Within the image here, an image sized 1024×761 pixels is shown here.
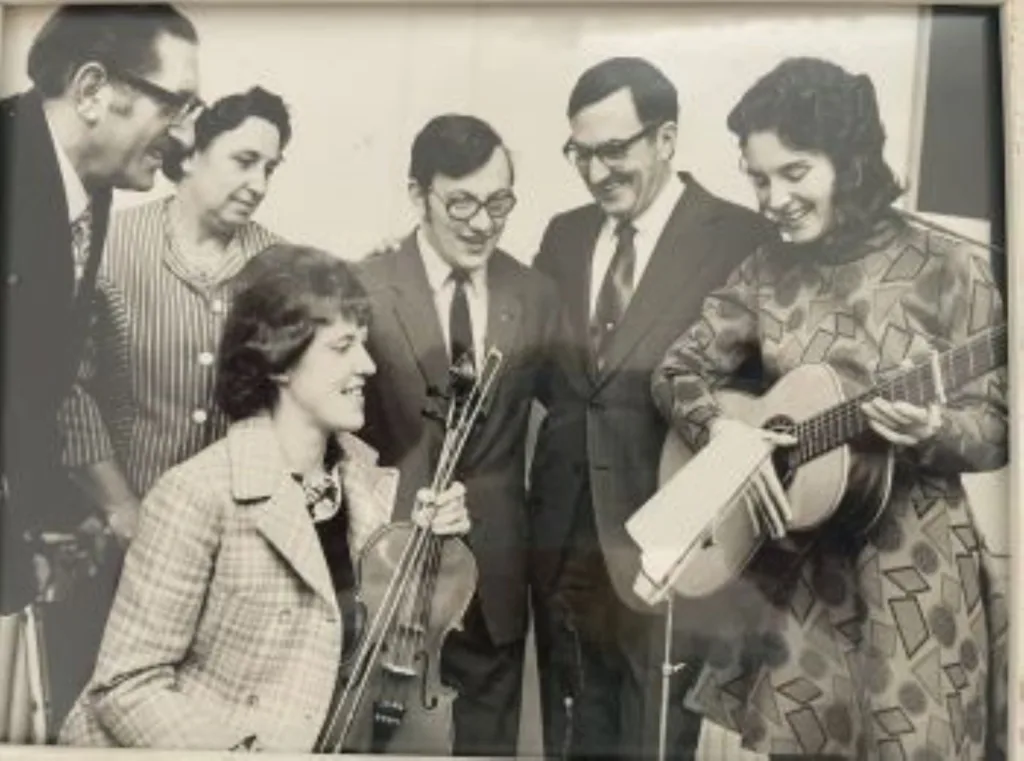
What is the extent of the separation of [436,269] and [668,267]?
0.17 metres

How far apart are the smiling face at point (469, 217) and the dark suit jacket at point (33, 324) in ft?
0.77

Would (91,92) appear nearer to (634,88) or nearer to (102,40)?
(102,40)

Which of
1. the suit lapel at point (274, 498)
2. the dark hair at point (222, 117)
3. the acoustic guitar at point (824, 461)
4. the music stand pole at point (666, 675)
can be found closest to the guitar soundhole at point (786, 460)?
the acoustic guitar at point (824, 461)

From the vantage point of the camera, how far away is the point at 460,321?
822 millimetres

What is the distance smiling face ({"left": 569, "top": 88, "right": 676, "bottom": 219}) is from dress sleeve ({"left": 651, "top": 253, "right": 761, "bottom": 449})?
88 mm

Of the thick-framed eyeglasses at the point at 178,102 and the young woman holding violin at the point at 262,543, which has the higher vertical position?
the thick-framed eyeglasses at the point at 178,102

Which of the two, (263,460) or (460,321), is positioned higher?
(460,321)

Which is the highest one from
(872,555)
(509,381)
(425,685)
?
(509,381)

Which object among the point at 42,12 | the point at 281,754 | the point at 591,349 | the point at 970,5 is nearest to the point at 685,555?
the point at 591,349

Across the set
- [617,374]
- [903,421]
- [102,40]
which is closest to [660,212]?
[617,374]

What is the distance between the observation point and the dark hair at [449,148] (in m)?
0.83

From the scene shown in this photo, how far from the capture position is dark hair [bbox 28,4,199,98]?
84 cm

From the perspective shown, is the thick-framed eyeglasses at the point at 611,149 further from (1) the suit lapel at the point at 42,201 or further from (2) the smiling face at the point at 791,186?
(1) the suit lapel at the point at 42,201

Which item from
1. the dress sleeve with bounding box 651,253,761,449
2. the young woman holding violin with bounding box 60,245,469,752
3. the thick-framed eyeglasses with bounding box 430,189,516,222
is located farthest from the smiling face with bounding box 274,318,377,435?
the dress sleeve with bounding box 651,253,761,449
